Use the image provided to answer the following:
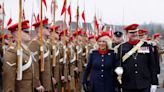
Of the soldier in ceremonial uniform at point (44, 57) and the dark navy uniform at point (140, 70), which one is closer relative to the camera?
the dark navy uniform at point (140, 70)

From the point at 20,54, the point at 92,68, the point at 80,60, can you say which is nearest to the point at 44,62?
the point at 92,68

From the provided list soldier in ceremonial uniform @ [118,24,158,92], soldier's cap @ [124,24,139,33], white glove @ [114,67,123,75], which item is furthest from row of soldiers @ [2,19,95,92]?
soldier's cap @ [124,24,139,33]

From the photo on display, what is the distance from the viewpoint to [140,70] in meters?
6.45

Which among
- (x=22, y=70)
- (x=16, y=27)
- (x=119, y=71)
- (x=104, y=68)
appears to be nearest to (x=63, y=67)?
(x=104, y=68)

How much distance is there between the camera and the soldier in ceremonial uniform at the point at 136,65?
6.45m

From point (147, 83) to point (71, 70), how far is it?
299 cm

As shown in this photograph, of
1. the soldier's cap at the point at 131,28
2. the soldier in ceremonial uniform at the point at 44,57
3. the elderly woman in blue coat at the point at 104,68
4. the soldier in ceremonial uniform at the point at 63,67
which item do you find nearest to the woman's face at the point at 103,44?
the elderly woman in blue coat at the point at 104,68

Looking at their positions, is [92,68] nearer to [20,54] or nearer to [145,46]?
[145,46]

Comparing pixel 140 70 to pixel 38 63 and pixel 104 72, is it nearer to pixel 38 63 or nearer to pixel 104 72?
pixel 104 72

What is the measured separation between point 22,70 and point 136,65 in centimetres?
200

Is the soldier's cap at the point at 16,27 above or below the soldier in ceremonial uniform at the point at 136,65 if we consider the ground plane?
above

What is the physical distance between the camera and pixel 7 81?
531 cm

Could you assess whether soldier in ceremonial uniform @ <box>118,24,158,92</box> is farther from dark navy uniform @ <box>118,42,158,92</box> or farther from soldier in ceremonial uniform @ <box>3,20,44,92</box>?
soldier in ceremonial uniform @ <box>3,20,44,92</box>

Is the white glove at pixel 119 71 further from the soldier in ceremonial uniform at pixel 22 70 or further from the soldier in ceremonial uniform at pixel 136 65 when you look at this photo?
the soldier in ceremonial uniform at pixel 22 70
